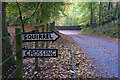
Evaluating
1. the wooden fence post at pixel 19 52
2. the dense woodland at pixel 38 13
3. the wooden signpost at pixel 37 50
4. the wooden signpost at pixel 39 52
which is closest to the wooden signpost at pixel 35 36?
the wooden signpost at pixel 37 50

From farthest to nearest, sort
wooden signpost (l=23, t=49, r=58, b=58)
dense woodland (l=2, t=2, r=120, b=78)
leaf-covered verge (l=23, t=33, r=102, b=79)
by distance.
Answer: dense woodland (l=2, t=2, r=120, b=78)
leaf-covered verge (l=23, t=33, r=102, b=79)
wooden signpost (l=23, t=49, r=58, b=58)

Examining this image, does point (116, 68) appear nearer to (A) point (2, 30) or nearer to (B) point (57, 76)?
(B) point (57, 76)

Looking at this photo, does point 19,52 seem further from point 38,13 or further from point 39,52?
point 38,13

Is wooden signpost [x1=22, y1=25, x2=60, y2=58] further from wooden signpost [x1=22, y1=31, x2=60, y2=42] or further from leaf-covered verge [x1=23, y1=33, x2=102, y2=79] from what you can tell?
leaf-covered verge [x1=23, y1=33, x2=102, y2=79]

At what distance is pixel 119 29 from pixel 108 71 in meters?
12.4

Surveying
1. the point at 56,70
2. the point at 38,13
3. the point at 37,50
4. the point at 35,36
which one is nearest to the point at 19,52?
the point at 37,50

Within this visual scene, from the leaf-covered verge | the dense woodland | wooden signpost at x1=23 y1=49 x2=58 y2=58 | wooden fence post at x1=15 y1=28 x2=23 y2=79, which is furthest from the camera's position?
the dense woodland

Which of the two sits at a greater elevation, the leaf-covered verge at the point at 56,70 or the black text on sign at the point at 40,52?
the black text on sign at the point at 40,52

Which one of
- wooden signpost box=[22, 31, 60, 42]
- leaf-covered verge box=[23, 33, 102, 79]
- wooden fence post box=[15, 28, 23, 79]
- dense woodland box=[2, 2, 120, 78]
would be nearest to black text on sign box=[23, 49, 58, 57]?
wooden fence post box=[15, 28, 23, 79]

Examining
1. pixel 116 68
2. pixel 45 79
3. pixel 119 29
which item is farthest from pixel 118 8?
pixel 45 79

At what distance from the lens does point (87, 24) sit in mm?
29156

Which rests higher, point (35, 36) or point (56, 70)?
point (35, 36)

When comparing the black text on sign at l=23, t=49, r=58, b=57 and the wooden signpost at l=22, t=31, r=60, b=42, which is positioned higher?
the wooden signpost at l=22, t=31, r=60, b=42

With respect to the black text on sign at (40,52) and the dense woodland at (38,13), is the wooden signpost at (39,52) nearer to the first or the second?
the black text on sign at (40,52)
